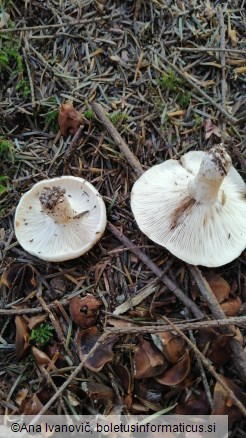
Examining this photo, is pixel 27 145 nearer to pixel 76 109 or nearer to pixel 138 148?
pixel 76 109

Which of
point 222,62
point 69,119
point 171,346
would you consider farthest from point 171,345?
point 222,62

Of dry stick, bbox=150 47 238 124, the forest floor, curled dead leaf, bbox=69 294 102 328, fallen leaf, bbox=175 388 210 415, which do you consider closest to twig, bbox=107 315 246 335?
the forest floor

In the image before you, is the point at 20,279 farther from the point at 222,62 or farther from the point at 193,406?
the point at 222,62

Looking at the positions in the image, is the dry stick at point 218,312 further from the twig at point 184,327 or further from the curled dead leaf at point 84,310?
the curled dead leaf at point 84,310

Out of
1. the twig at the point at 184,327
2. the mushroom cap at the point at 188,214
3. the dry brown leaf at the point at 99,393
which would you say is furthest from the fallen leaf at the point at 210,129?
the dry brown leaf at the point at 99,393

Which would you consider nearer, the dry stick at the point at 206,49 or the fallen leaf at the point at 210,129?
the fallen leaf at the point at 210,129
